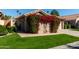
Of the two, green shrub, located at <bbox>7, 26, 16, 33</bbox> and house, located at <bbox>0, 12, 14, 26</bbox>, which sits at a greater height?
house, located at <bbox>0, 12, 14, 26</bbox>

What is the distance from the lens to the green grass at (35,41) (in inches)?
216

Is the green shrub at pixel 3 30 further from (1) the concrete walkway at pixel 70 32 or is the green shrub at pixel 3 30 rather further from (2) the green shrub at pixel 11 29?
(1) the concrete walkway at pixel 70 32

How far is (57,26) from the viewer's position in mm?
5613

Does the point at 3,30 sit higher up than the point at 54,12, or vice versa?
the point at 54,12

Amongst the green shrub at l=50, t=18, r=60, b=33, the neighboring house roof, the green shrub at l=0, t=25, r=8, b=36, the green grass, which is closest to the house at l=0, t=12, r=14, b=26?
the green shrub at l=0, t=25, r=8, b=36

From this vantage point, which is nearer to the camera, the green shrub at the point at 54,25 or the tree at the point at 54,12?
the tree at the point at 54,12

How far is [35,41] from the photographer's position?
18.1 feet

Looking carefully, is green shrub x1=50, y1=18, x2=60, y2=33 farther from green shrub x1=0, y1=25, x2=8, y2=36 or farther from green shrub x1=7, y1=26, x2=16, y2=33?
green shrub x1=0, y1=25, x2=8, y2=36

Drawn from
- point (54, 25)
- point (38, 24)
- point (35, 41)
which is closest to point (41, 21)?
point (38, 24)

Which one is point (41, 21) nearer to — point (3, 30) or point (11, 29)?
point (11, 29)

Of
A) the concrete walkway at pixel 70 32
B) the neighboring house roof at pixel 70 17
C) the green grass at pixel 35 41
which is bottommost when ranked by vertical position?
the green grass at pixel 35 41

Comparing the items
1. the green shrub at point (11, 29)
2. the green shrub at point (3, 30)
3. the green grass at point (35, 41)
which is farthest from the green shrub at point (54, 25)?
the green shrub at point (3, 30)

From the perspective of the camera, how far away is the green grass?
5488mm

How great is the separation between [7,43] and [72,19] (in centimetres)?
114
